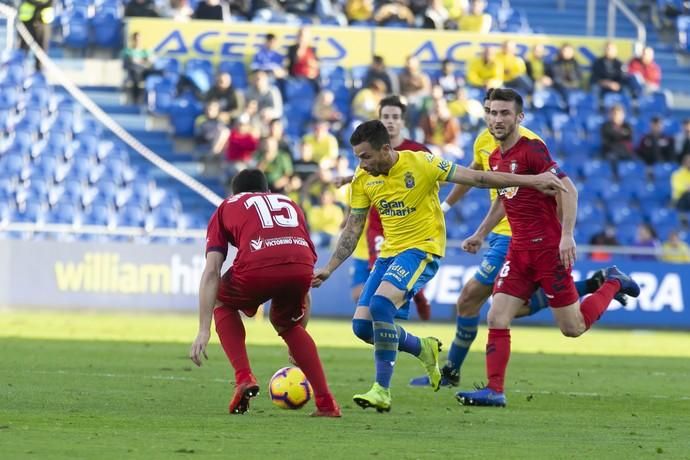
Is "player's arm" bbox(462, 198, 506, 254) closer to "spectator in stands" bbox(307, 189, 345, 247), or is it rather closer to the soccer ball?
the soccer ball

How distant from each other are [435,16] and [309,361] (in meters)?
21.0

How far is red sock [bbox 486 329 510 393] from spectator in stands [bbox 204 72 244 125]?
16.0m

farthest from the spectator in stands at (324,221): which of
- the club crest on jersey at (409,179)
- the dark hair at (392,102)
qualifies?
the club crest on jersey at (409,179)

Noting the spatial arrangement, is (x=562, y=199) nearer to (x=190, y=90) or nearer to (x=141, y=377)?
(x=141, y=377)

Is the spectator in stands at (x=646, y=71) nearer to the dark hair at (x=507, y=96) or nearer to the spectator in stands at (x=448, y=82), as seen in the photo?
the spectator in stands at (x=448, y=82)

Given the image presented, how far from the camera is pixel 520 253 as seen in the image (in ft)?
36.6

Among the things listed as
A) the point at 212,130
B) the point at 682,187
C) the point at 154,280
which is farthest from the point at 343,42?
the point at 154,280

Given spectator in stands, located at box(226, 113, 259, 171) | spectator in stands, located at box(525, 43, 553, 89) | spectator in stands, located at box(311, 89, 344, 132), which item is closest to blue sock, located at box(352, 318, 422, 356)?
spectator in stands, located at box(226, 113, 259, 171)

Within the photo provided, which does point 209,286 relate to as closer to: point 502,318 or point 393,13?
point 502,318

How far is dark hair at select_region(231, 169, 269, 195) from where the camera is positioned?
9945 mm

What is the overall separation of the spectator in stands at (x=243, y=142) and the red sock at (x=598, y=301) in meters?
14.4

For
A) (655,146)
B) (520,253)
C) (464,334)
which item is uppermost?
(520,253)

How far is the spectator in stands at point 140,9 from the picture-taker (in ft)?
93.0

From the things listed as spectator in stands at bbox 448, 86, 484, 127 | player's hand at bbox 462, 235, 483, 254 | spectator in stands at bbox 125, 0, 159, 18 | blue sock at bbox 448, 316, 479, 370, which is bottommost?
spectator in stands at bbox 448, 86, 484, 127
